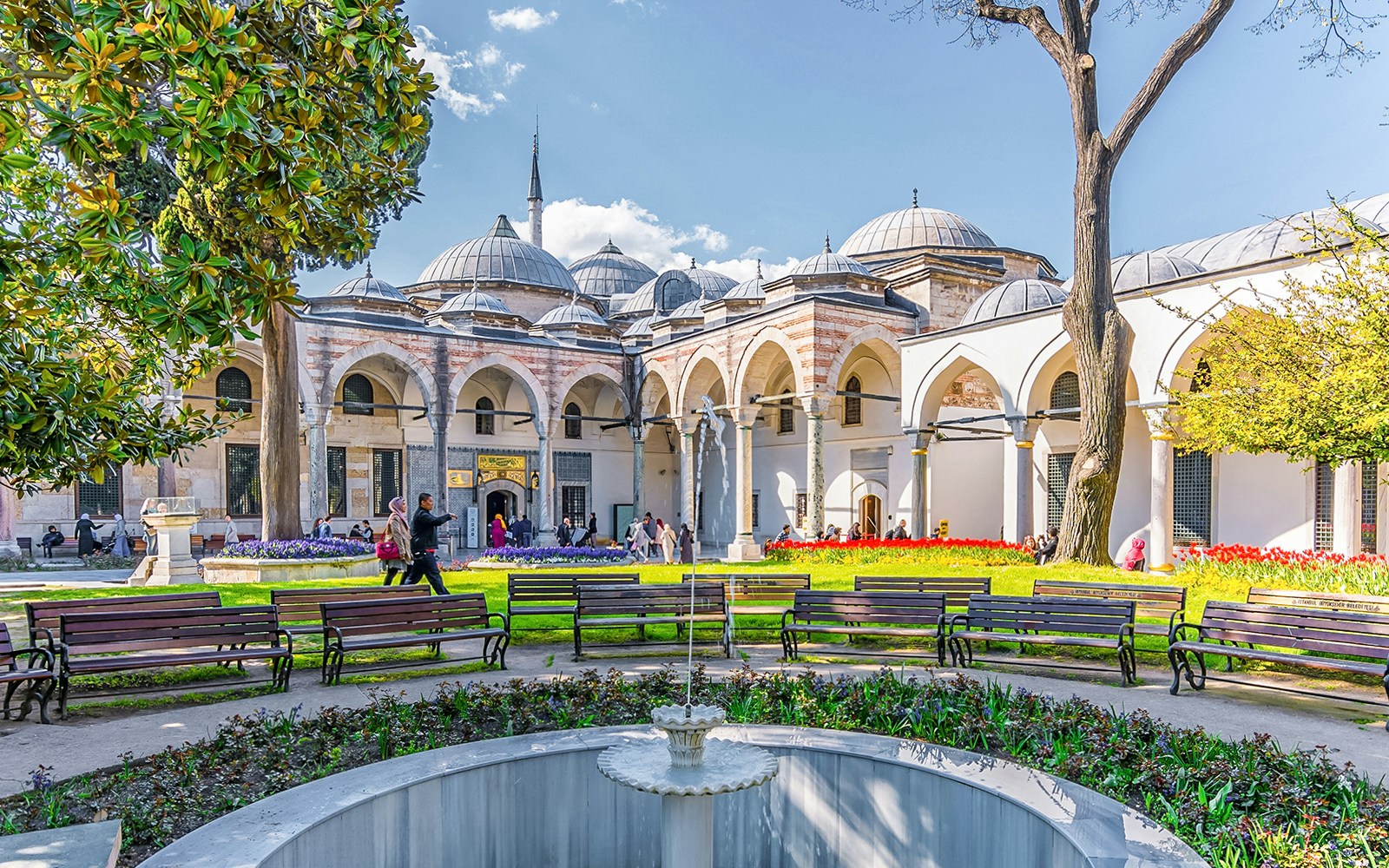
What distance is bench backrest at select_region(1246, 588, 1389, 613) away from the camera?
7.39 m

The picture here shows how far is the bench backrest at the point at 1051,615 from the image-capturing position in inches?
242

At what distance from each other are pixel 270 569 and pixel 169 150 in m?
9.41

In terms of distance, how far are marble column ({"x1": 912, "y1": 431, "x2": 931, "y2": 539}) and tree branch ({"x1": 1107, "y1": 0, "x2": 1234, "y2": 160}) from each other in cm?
703

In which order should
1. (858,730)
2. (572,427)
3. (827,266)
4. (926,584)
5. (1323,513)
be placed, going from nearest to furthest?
(858,730)
(926,584)
(1323,513)
(827,266)
(572,427)

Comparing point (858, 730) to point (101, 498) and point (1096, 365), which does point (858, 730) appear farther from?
point (101, 498)

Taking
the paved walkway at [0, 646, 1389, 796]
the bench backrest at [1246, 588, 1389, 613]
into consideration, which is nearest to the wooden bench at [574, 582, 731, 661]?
the paved walkway at [0, 646, 1389, 796]

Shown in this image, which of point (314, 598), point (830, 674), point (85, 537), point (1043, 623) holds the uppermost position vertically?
point (314, 598)

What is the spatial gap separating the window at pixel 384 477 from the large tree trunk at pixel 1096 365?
56.9 feet

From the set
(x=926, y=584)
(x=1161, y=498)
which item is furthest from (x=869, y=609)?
(x=1161, y=498)

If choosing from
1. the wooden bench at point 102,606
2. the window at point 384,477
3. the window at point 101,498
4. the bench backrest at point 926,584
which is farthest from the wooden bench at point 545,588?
the window at point 101,498

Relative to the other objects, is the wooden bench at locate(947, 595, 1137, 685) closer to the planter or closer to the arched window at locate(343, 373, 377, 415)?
the planter

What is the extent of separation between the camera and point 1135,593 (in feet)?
24.0

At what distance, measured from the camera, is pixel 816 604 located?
22.1ft

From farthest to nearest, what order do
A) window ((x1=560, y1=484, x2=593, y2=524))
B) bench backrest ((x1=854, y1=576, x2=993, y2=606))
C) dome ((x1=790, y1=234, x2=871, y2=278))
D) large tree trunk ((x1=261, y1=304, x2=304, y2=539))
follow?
window ((x1=560, y1=484, x2=593, y2=524))
dome ((x1=790, y1=234, x2=871, y2=278))
large tree trunk ((x1=261, y1=304, x2=304, y2=539))
bench backrest ((x1=854, y1=576, x2=993, y2=606))
